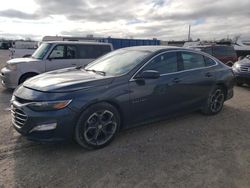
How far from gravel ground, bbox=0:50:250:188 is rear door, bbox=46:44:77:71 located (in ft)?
12.2

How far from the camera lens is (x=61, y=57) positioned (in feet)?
28.8

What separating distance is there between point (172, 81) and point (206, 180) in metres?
2.05

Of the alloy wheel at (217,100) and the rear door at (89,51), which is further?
the rear door at (89,51)

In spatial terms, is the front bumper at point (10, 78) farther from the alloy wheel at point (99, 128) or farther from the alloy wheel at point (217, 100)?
the alloy wheel at point (217, 100)

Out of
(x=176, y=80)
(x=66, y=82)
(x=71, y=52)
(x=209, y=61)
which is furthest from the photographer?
(x=71, y=52)

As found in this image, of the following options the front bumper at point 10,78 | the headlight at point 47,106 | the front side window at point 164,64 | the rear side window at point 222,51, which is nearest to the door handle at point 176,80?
the front side window at point 164,64

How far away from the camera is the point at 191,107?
5.38m

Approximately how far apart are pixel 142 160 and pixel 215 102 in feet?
9.89

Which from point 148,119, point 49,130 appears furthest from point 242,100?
point 49,130

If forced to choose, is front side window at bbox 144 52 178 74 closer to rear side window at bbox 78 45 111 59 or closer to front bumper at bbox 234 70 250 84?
rear side window at bbox 78 45 111 59

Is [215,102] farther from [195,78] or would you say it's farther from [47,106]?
[47,106]

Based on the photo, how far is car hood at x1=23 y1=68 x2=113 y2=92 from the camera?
3696 mm

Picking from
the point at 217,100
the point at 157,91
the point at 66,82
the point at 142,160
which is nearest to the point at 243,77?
the point at 217,100

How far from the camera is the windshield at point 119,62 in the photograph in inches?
174
